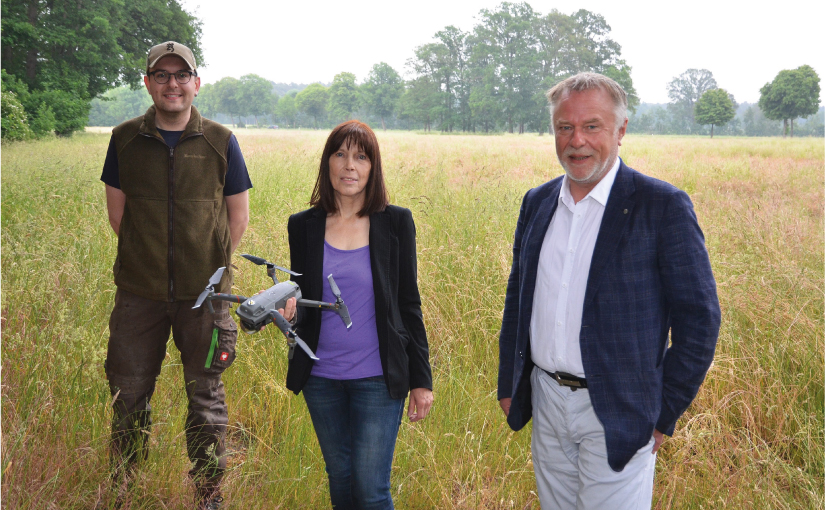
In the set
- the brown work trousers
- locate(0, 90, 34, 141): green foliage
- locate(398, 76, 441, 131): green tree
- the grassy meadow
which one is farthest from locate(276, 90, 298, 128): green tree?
the brown work trousers

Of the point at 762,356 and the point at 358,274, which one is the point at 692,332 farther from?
the point at 762,356

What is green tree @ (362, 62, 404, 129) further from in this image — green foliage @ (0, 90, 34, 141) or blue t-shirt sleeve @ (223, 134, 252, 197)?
blue t-shirt sleeve @ (223, 134, 252, 197)

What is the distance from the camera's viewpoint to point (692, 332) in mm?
1619

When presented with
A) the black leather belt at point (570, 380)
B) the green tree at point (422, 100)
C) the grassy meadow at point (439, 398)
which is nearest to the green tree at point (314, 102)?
the green tree at point (422, 100)

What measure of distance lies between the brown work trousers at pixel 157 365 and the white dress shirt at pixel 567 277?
56.2 inches

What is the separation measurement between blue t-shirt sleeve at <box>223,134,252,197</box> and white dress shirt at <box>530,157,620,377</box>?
154cm

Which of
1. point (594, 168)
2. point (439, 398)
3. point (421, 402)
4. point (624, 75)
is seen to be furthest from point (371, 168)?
point (624, 75)

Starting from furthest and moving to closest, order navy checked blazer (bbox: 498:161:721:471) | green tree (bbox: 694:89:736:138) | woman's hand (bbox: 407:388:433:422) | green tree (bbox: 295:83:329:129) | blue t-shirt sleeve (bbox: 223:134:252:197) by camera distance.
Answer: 1. green tree (bbox: 295:83:329:129)
2. green tree (bbox: 694:89:736:138)
3. blue t-shirt sleeve (bbox: 223:134:252:197)
4. woman's hand (bbox: 407:388:433:422)
5. navy checked blazer (bbox: 498:161:721:471)

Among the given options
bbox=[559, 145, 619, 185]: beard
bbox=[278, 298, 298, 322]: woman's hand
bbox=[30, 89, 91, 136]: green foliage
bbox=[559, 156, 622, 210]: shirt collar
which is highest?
bbox=[30, 89, 91, 136]: green foliage

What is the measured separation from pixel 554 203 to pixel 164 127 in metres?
1.79

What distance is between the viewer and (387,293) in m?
1.95

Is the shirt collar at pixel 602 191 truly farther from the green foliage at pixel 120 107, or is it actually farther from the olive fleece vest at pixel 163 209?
the green foliage at pixel 120 107

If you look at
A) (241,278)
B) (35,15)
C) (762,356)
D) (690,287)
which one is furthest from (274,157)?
(35,15)

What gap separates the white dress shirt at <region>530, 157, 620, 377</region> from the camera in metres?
1.76
